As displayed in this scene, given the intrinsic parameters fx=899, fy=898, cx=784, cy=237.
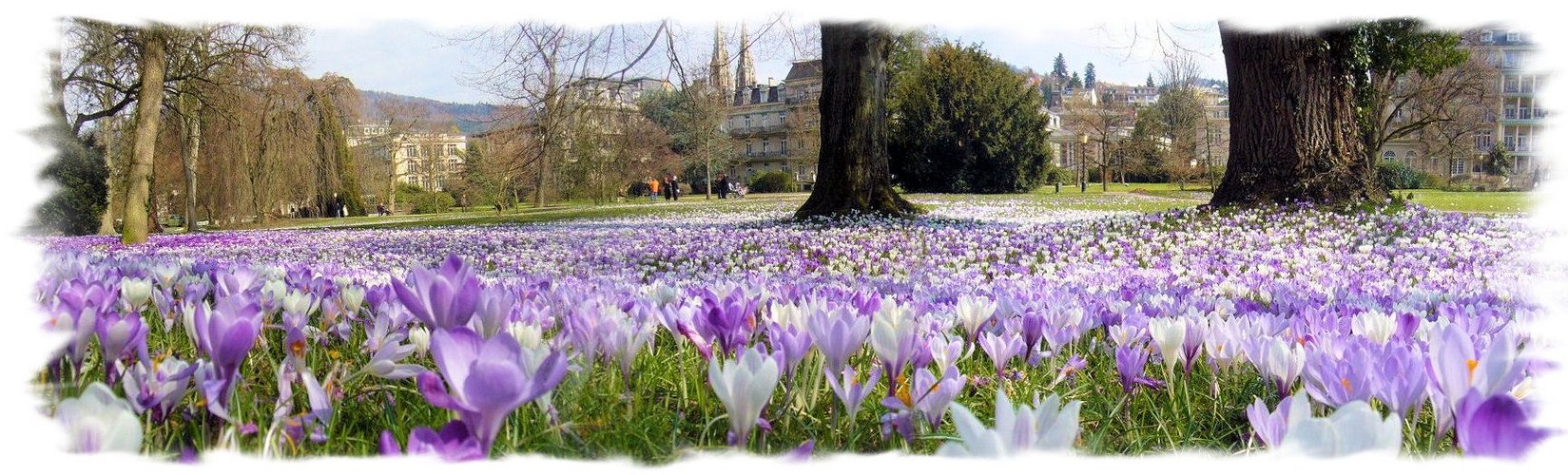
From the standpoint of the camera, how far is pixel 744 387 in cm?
88

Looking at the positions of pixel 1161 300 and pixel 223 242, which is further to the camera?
pixel 223 242

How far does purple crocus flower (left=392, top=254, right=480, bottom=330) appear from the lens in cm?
110

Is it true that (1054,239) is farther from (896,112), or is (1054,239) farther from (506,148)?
(896,112)

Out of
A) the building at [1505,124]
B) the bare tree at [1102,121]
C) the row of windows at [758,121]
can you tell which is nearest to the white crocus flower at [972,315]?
the building at [1505,124]

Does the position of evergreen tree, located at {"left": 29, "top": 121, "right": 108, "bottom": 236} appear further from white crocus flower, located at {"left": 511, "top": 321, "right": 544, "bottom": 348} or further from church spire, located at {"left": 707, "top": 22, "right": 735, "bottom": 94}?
white crocus flower, located at {"left": 511, "top": 321, "right": 544, "bottom": 348}

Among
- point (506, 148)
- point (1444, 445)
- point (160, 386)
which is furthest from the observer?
point (506, 148)


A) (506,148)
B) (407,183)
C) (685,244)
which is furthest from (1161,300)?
(407,183)

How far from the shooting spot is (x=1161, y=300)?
2.22m

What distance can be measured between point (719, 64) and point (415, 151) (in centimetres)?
2091

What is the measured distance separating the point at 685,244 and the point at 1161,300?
22.3ft

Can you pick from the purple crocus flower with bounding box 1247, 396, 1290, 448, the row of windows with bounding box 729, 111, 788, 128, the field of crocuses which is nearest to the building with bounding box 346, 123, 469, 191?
the field of crocuses

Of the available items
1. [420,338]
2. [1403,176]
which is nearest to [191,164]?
[420,338]

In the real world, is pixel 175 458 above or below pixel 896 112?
below

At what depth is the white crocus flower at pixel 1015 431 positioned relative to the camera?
0.62 metres
